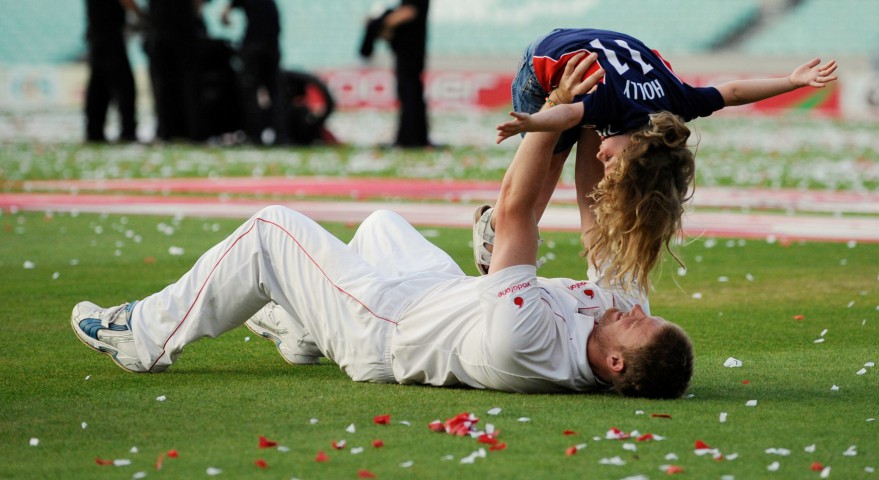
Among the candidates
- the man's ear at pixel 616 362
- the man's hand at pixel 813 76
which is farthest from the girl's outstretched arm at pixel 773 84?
the man's ear at pixel 616 362

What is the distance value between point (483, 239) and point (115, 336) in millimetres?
1590

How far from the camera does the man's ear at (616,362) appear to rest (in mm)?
4559

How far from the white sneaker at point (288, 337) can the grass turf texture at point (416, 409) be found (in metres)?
0.07

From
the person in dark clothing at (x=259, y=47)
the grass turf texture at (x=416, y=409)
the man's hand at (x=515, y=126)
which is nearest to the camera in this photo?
the grass turf texture at (x=416, y=409)

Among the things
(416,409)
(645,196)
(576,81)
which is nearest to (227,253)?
(416,409)

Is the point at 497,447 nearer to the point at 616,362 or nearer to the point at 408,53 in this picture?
the point at 616,362

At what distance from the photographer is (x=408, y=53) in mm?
18625

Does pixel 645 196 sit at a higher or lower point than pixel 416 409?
higher

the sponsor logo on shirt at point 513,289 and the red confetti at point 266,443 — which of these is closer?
the red confetti at point 266,443

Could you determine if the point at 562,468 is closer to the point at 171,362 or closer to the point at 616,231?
the point at 616,231

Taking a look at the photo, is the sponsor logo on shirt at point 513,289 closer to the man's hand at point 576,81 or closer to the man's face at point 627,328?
the man's face at point 627,328

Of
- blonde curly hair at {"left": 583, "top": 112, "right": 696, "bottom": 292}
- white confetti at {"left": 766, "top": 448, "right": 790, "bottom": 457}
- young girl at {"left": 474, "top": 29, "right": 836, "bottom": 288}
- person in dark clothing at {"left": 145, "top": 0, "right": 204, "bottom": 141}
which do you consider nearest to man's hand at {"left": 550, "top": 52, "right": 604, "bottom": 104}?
young girl at {"left": 474, "top": 29, "right": 836, "bottom": 288}

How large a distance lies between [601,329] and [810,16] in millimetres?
33711

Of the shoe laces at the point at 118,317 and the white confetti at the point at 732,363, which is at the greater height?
the shoe laces at the point at 118,317
